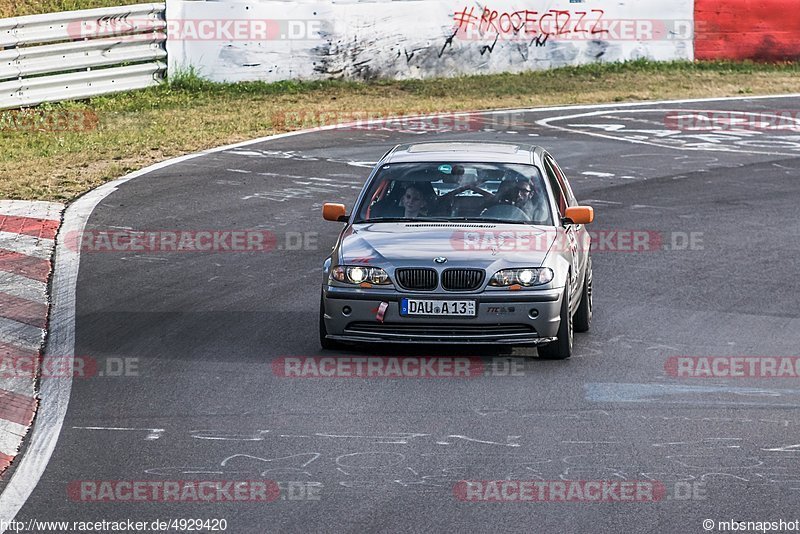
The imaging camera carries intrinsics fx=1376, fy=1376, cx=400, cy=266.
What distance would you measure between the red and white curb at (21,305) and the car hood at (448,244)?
2.47 m

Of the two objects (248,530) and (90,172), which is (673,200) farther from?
(248,530)

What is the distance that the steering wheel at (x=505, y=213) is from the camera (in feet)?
35.0

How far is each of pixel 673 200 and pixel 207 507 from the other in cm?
1112

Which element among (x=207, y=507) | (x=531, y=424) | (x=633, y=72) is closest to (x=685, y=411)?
(x=531, y=424)

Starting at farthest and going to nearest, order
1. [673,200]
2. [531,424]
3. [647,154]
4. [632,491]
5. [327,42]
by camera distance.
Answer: [327,42]
[647,154]
[673,200]
[531,424]
[632,491]

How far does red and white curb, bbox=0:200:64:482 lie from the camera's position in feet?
28.7

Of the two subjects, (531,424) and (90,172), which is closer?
(531,424)

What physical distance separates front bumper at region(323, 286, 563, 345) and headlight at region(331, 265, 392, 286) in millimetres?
83

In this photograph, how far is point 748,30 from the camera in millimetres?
29359

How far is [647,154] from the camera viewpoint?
2044 cm
